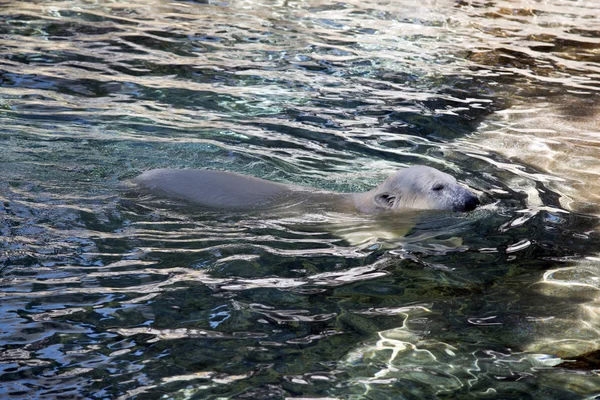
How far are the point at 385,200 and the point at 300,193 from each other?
0.74 m

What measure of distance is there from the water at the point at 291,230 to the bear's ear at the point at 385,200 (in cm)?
25

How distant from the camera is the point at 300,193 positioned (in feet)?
23.1

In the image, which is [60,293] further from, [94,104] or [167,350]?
[94,104]

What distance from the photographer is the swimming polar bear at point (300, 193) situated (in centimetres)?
675

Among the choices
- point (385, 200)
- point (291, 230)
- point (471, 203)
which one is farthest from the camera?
point (385, 200)

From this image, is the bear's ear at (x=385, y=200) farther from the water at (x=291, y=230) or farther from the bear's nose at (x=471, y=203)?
the bear's nose at (x=471, y=203)

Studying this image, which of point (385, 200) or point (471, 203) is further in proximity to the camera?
point (385, 200)

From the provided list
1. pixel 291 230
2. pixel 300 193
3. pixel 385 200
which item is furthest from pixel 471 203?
pixel 291 230

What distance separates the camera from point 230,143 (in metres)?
8.88

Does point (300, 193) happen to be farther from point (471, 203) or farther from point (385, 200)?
point (471, 203)

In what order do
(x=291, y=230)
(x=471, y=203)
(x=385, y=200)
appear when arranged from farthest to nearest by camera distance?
(x=385, y=200) → (x=471, y=203) → (x=291, y=230)

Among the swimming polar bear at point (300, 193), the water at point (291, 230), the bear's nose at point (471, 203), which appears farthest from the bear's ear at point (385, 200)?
the bear's nose at point (471, 203)

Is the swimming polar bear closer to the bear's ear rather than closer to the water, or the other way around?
the bear's ear

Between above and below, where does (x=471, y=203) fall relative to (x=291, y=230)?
above
